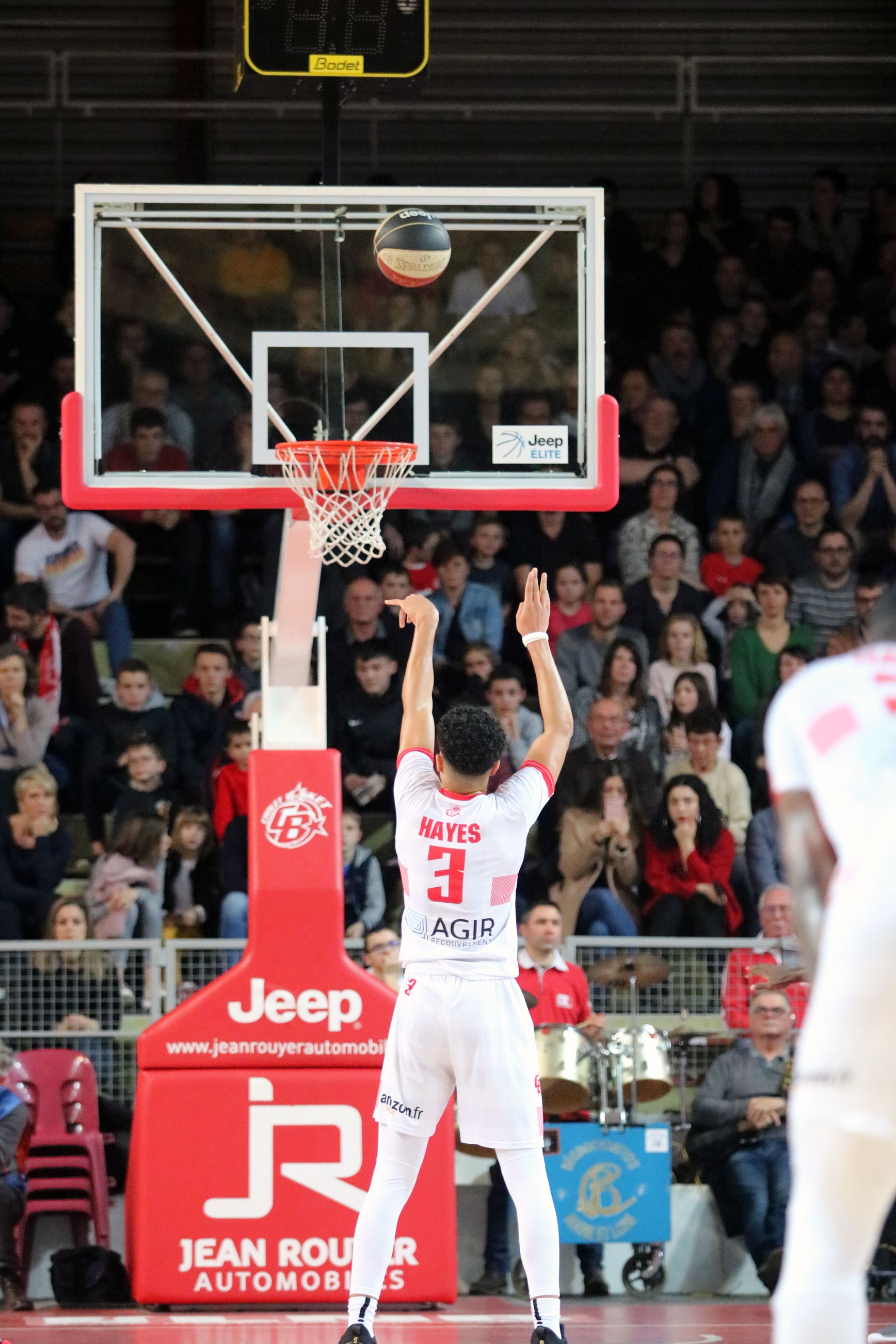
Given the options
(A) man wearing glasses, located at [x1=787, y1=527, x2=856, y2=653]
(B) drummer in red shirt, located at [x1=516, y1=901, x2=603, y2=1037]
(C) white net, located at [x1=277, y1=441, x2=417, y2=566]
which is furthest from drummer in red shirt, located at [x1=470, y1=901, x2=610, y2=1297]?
(A) man wearing glasses, located at [x1=787, y1=527, x2=856, y2=653]

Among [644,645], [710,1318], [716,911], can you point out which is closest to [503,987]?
[710,1318]

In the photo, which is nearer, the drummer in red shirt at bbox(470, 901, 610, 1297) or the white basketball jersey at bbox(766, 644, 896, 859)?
the white basketball jersey at bbox(766, 644, 896, 859)

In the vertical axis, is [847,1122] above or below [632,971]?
above

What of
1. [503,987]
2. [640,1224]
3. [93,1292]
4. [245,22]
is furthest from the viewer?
[640,1224]

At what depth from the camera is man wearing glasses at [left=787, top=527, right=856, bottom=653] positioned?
547 inches

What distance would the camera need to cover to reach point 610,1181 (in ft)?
33.3

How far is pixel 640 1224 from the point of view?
10.1 meters

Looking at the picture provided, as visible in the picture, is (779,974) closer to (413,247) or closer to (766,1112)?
(766,1112)

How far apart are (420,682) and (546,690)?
1.42 feet

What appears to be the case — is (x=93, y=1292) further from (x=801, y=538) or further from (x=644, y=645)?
(x=801, y=538)

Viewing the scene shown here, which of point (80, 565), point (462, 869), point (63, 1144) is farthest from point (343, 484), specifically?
point (80, 565)

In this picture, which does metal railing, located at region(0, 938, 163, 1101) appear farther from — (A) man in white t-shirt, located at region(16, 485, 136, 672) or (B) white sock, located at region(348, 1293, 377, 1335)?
A: (B) white sock, located at region(348, 1293, 377, 1335)

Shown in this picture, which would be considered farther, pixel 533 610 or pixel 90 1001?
pixel 90 1001

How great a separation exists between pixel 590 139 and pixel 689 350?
11.7ft
